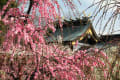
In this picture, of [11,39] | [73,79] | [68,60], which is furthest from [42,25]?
[73,79]

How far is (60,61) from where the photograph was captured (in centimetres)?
244

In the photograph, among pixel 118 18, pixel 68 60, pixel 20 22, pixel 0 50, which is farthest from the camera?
pixel 0 50

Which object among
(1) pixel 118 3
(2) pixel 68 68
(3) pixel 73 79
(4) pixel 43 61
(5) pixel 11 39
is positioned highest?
(1) pixel 118 3

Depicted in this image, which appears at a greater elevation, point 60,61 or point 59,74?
point 60,61

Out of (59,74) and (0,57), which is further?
(0,57)

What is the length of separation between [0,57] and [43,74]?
0.87 meters

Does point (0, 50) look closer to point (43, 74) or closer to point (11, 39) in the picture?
point (43, 74)

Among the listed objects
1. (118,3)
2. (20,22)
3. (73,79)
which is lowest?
(73,79)

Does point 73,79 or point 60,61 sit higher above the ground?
point 60,61

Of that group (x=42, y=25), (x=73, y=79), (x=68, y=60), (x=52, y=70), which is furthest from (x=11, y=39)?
(x=73, y=79)

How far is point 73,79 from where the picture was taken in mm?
2475

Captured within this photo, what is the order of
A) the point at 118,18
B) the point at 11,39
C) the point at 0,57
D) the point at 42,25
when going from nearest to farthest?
the point at 118,18
the point at 11,39
the point at 42,25
the point at 0,57

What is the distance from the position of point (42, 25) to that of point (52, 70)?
0.70 meters

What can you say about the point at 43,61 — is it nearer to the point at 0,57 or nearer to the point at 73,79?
the point at 73,79
